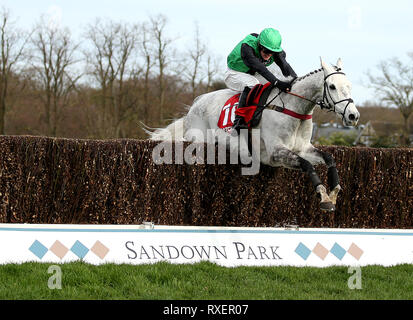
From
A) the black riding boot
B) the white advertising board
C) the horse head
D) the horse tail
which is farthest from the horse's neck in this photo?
the horse tail

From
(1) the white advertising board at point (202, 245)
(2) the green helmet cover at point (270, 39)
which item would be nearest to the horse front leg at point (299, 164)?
(1) the white advertising board at point (202, 245)

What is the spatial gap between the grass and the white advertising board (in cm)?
20

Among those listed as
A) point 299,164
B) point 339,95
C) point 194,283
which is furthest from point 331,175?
point 194,283

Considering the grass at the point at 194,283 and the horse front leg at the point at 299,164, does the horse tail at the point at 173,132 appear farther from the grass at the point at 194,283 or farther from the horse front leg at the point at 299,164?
the grass at the point at 194,283

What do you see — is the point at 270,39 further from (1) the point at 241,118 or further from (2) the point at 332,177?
(2) the point at 332,177

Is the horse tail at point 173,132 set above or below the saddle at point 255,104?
below

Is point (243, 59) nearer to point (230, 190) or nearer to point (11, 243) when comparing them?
point (230, 190)

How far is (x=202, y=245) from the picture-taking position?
5.69m

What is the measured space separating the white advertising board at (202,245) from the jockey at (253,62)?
5.64 ft

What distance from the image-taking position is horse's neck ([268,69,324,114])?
20.9ft

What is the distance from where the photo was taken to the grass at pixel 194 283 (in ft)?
14.6
